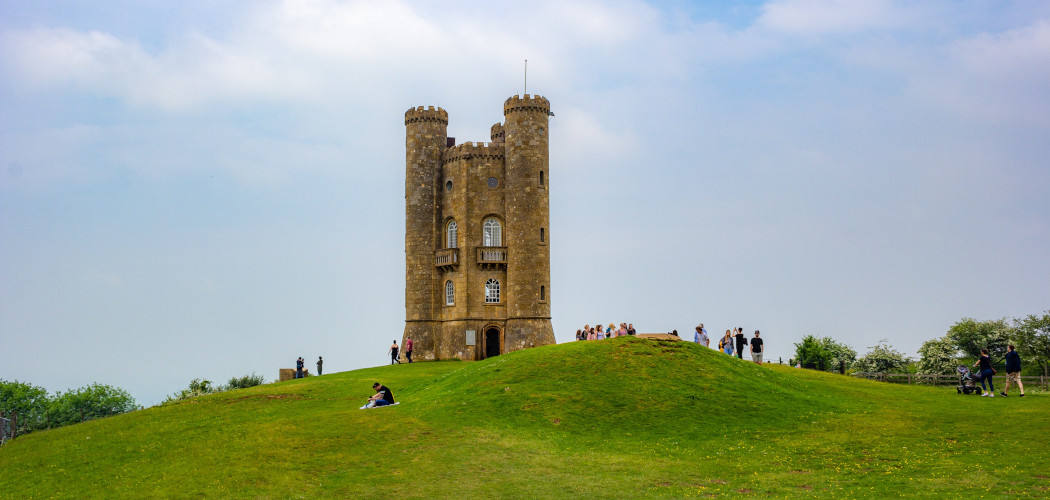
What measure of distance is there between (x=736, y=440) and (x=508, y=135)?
4110 cm

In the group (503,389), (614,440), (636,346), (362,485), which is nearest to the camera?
(362,485)

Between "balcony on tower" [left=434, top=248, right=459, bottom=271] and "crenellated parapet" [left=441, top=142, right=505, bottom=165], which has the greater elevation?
"crenellated parapet" [left=441, top=142, right=505, bottom=165]

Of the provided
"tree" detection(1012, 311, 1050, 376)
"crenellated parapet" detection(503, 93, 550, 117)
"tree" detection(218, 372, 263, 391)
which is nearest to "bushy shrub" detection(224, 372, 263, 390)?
"tree" detection(218, 372, 263, 391)

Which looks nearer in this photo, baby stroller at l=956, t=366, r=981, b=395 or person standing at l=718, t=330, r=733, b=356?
baby stroller at l=956, t=366, r=981, b=395

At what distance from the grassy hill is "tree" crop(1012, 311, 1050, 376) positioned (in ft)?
85.9

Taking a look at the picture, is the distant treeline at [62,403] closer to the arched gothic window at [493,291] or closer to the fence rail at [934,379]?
the arched gothic window at [493,291]

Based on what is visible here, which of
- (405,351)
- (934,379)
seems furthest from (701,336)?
(405,351)

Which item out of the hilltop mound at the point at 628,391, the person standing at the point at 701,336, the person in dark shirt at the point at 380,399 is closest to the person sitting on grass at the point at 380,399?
the person in dark shirt at the point at 380,399

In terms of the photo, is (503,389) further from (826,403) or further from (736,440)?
(826,403)

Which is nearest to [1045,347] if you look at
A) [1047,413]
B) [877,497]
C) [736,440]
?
[1047,413]

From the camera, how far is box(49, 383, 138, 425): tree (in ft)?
279

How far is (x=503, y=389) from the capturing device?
1491 inches

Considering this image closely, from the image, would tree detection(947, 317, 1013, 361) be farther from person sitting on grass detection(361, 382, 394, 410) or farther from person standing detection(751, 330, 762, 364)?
person sitting on grass detection(361, 382, 394, 410)

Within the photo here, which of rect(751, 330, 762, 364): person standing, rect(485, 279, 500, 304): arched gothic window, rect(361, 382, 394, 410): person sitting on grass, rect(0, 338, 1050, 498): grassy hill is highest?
rect(485, 279, 500, 304): arched gothic window
